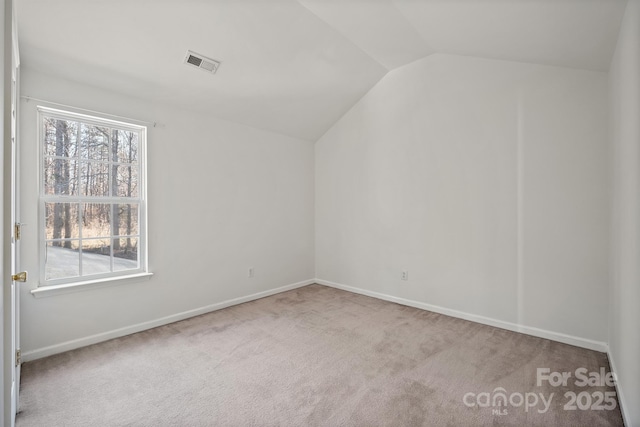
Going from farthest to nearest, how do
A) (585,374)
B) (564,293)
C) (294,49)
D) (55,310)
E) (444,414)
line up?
(294,49), (564,293), (55,310), (585,374), (444,414)

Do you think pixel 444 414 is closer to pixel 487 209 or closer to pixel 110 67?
pixel 487 209

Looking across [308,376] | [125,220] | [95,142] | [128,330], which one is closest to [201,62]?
[95,142]

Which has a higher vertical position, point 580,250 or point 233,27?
point 233,27

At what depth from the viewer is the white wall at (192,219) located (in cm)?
269

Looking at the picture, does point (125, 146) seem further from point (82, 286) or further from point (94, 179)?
point (82, 286)

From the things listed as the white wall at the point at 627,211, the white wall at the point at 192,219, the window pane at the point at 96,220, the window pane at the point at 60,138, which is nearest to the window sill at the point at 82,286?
the white wall at the point at 192,219

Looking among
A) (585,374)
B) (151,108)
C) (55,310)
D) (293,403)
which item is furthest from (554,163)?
(55,310)

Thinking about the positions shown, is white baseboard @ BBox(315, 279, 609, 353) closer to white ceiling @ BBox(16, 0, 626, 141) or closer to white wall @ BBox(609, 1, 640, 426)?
white wall @ BBox(609, 1, 640, 426)

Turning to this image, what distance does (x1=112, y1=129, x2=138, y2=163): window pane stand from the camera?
3.22 metres

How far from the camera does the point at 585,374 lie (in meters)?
2.46

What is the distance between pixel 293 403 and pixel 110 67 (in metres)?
3.14

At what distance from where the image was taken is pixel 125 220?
3273mm

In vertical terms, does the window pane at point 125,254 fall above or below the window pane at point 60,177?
below

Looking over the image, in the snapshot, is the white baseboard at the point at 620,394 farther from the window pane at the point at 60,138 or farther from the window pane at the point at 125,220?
the window pane at the point at 60,138
